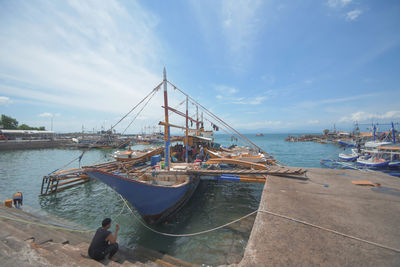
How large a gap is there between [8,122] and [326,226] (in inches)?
3970

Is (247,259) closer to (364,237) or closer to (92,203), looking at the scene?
(364,237)

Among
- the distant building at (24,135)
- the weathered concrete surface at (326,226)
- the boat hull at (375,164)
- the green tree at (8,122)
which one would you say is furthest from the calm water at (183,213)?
the green tree at (8,122)

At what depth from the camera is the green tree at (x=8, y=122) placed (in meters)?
62.4

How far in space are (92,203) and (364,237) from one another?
13.3 m

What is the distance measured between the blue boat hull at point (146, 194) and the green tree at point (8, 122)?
304 ft

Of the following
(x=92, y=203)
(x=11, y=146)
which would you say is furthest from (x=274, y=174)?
(x=11, y=146)

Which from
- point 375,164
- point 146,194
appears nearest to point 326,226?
point 146,194

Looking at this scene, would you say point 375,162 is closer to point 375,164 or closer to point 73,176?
point 375,164

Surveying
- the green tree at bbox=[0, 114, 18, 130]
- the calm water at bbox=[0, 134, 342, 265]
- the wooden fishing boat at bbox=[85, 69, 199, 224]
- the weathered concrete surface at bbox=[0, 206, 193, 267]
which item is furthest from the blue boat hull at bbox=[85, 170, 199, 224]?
the green tree at bbox=[0, 114, 18, 130]

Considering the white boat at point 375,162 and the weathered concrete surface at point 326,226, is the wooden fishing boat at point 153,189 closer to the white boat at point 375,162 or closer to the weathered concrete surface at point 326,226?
the weathered concrete surface at point 326,226

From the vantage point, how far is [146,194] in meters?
6.98

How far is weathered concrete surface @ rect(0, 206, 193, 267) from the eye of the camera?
3.62 metres

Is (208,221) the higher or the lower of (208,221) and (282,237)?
the lower

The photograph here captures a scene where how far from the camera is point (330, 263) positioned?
2484 mm
